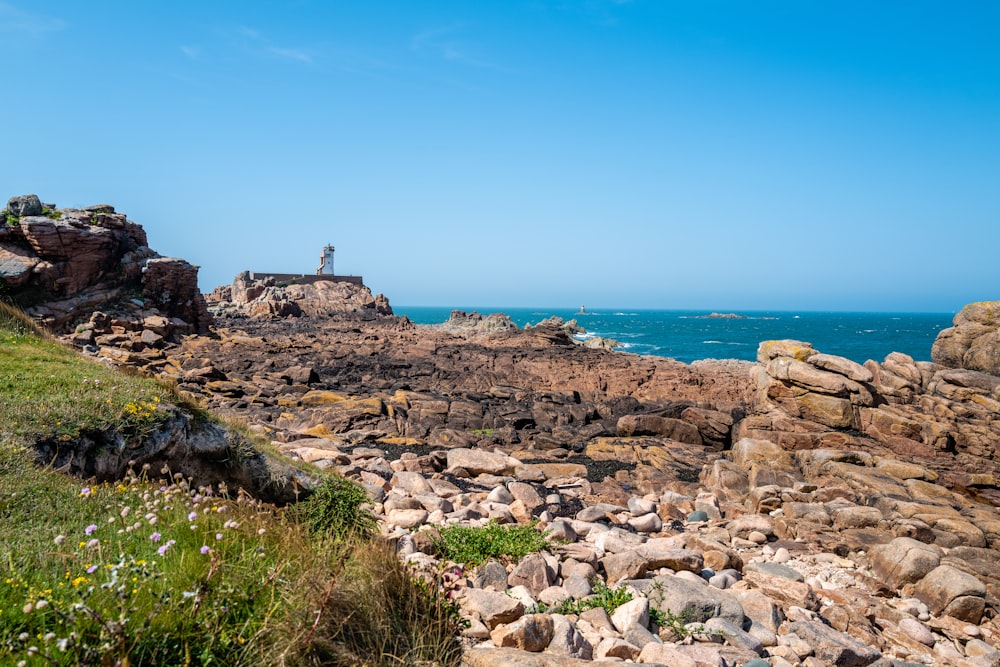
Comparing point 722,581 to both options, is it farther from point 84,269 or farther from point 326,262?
point 326,262

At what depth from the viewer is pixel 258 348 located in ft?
113

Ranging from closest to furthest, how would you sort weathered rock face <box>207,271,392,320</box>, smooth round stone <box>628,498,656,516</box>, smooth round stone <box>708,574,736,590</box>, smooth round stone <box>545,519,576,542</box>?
smooth round stone <box>708,574,736,590</box> → smooth round stone <box>545,519,576,542</box> → smooth round stone <box>628,498,656,516</box> → weathered rock face <box>207,271,392,320</box>

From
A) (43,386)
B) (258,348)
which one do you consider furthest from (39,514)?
(258,348)

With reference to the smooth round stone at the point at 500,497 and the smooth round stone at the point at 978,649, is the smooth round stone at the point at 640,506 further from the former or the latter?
the smooth round stone at the point at 978,649

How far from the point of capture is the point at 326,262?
91812mm

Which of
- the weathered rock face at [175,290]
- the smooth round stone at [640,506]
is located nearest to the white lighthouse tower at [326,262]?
the weathered rock face at [175,290]

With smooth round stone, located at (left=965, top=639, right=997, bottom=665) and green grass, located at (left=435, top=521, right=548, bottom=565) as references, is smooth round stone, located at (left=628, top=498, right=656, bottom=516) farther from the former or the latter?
smooth round stone, located at (left=965, top=639, right=997, bottom=665)

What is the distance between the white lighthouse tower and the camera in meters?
91.4

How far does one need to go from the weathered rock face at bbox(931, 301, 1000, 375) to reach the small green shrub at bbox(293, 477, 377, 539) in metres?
27.3

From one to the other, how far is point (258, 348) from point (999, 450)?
33943mm

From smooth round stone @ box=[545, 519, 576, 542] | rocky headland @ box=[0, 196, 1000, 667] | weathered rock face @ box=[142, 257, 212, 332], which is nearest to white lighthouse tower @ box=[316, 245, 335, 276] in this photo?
weathered rock face @ box=[142, 257, 212, 332]

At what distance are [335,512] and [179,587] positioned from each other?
152 inches

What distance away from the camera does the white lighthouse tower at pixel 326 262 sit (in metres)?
91.4

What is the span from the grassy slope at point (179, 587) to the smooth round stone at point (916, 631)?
6.28 metres
